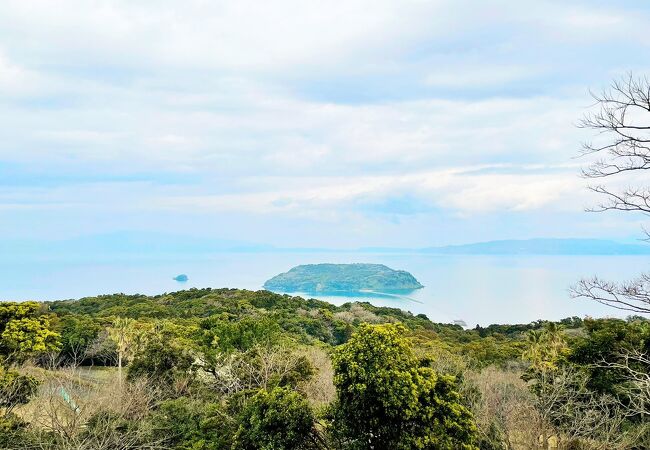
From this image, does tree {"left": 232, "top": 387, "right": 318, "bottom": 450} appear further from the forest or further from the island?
the island

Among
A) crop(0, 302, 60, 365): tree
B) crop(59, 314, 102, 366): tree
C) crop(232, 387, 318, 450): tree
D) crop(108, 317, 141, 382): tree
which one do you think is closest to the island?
crop(59, 314, 102, 366): tree

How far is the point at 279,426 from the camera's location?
8688 mm

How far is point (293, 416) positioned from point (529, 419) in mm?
5721

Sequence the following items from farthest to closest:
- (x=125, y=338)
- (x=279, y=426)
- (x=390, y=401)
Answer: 1. (x=125, y=338)
2. (x=279, y=426)
3. (x=390, y=401)

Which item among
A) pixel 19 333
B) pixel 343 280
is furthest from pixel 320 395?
pixel 343 280

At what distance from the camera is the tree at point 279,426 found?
8.53 metres

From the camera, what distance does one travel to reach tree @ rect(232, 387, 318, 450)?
28.0ft

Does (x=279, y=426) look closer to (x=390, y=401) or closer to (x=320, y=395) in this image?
(x=390, y=401)

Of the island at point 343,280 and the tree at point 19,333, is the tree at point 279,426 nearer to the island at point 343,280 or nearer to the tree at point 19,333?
the tree at point 19,333

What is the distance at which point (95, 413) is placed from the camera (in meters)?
10.3

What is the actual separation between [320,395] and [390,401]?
776 cm

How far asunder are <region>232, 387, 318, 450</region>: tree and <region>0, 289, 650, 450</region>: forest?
0.9 inches

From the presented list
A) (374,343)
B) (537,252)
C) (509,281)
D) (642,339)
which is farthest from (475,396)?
(537,252)

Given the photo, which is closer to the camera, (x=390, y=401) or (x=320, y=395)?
(x=390, y=401)
